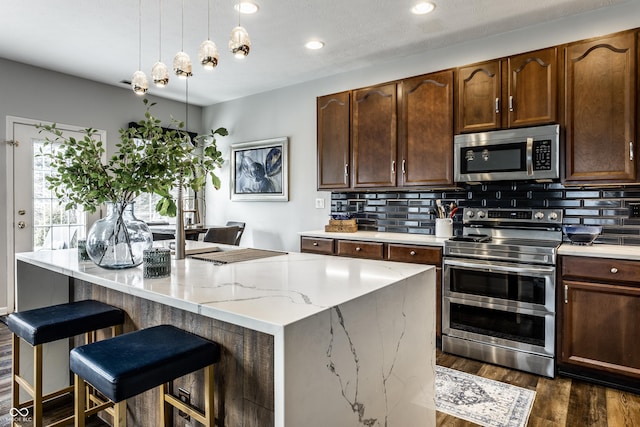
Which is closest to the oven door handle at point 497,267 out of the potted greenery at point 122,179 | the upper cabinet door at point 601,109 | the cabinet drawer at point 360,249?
the cabinet drawer at point 360,249

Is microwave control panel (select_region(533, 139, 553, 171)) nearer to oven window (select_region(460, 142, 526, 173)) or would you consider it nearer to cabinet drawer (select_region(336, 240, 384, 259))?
oven window (select_region(460, 142, 526, 173))

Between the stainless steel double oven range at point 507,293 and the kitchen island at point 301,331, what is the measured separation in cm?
116

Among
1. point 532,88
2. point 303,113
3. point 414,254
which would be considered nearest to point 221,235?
point 303,113

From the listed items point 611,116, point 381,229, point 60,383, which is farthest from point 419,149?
point 60,383

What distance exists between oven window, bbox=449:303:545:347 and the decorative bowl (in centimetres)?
63

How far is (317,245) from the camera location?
3.58 m

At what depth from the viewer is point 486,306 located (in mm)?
2707

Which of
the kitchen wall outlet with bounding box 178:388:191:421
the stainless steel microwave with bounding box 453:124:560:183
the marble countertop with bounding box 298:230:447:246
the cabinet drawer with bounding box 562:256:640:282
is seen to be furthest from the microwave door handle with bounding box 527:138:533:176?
the kitchen wall outlet with bounding box 178:388:191:421

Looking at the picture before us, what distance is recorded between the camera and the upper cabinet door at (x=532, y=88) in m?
2.66

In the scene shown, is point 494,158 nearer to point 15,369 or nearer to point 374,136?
point 374,136

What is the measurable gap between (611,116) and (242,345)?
2667 millimetres

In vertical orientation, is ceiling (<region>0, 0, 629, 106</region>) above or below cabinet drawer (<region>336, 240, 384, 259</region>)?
above

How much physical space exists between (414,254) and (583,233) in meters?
1.15

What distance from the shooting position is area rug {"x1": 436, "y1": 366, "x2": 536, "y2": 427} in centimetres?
205
